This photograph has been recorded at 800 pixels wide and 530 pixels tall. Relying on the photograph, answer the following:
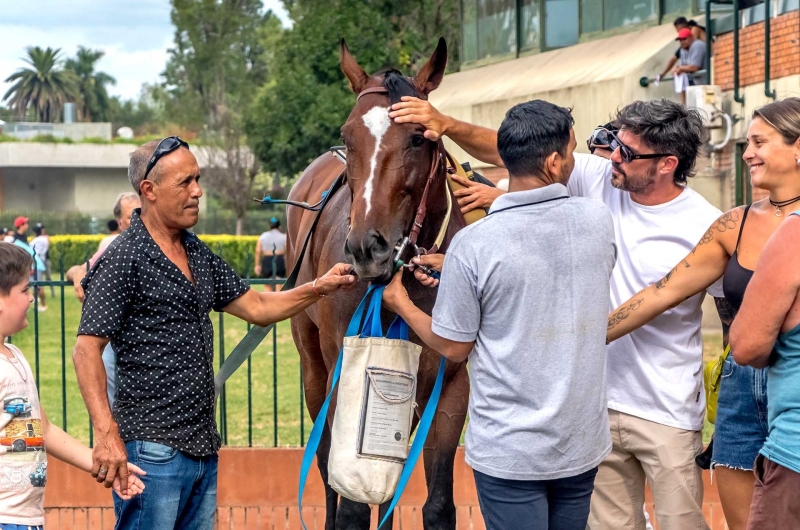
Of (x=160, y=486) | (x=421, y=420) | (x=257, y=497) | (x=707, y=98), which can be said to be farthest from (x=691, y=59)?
(x=160, y=486)

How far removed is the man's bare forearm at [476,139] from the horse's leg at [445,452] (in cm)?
97

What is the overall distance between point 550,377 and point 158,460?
1422mm

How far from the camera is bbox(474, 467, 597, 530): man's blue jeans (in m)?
3.17

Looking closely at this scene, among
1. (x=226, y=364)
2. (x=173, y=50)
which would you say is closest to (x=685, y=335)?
(x=226, y=364)

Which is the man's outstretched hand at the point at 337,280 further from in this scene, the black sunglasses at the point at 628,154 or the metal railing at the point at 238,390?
the metal railing at the point at 238,390

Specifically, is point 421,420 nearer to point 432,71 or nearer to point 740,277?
point 740,277

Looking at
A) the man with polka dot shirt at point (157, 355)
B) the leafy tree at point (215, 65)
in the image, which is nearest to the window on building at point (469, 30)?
the man with polka dot shirt at point (157, 355)

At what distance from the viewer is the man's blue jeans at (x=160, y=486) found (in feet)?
11.6

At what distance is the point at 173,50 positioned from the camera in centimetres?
5884

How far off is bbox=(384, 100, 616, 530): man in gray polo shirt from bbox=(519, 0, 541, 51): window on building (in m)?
16.0

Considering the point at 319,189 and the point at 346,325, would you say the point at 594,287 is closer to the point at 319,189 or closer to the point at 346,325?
the point at 346,325

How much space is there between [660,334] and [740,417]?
447mm

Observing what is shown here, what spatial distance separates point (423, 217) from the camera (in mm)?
4059

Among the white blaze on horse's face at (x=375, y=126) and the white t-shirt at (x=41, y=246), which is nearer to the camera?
the white blaze on horse's face at (x=375, y=126)
